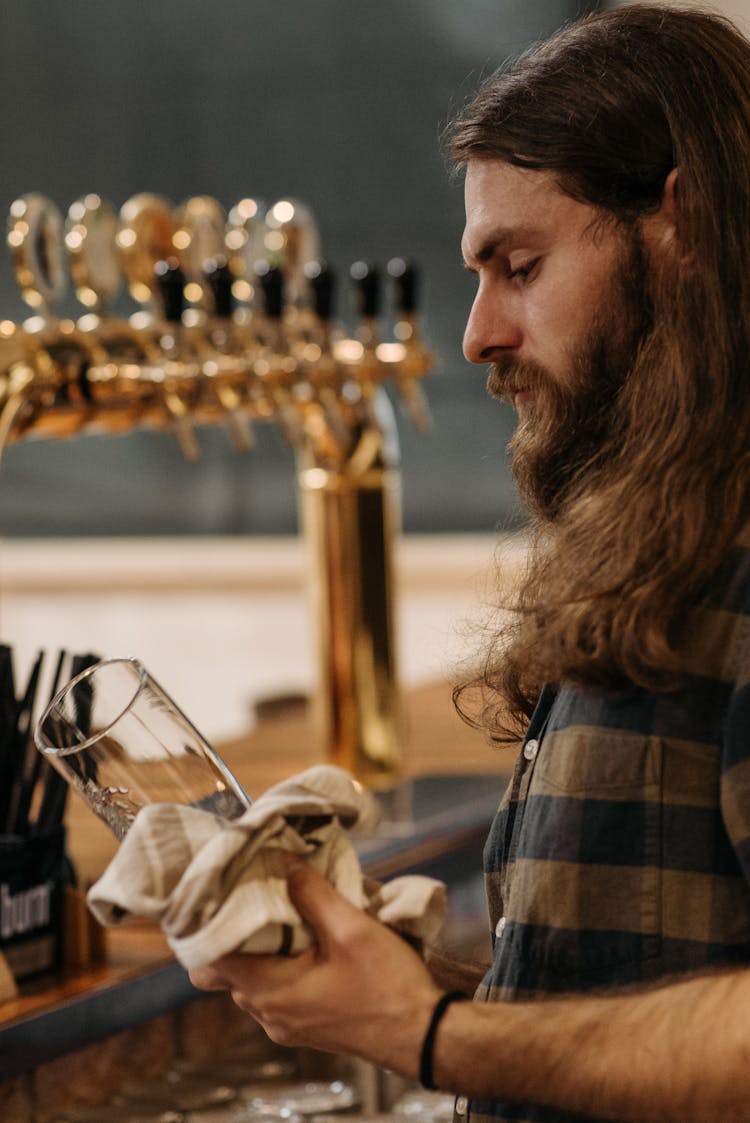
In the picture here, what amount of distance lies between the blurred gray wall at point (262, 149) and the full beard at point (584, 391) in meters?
3.18

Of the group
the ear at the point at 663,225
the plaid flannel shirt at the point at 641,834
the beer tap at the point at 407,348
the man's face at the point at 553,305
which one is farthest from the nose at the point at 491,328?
the beer tap at the point at 407,348

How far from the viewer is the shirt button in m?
1.06

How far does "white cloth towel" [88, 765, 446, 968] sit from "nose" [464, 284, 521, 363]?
34cm

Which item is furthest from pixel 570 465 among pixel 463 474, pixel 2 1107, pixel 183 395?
pixel 463 474

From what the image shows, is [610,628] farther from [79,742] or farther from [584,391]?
[79,742]

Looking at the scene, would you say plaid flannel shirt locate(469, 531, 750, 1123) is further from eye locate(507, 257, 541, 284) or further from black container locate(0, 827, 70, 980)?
black container locate(0, 827, 70, 980)

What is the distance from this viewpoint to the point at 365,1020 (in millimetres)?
911

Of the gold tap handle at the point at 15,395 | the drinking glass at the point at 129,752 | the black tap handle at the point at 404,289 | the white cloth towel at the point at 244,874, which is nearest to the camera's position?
the white cloth towel at the point at 244,874

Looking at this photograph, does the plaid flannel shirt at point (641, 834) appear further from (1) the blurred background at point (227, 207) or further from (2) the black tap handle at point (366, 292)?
(1) the blurred background at point (227, 207)

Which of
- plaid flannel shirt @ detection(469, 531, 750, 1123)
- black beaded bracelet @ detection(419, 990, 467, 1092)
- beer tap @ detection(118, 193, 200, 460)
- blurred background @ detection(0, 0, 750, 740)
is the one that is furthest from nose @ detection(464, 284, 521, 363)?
blurred background @ detection(0, 0, 750, 740)

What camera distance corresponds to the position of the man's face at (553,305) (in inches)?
42.4

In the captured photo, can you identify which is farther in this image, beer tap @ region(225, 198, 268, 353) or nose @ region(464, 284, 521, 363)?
beer tap @ region(225, 198, 268, 353)

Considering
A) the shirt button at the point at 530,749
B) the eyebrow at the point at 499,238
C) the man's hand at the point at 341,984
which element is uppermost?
the eyebrow at the point at 499,238

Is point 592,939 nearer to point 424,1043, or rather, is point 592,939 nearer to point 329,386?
point 424,1043
